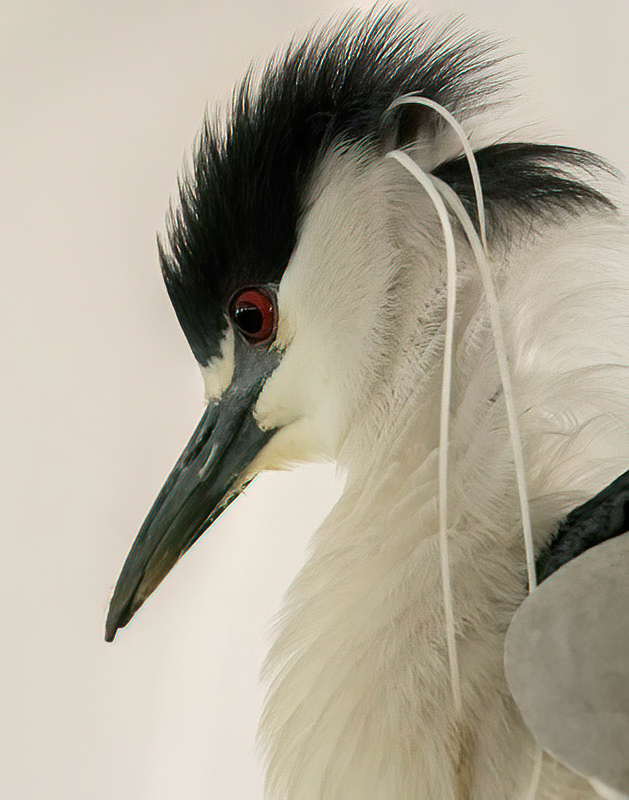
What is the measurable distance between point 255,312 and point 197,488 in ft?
0.50

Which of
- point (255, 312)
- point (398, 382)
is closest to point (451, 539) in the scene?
point (398, 382)

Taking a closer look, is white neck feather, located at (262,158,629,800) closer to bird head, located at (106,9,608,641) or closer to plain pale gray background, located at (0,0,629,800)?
bird head, located at (106,9,608,641)

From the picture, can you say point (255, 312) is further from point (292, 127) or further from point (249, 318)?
point (292, 127)

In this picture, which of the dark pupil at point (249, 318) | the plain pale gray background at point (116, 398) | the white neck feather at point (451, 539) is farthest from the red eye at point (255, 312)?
the plain pale gray background at point (116, 398)

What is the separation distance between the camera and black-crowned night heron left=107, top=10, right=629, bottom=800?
0.40 metres

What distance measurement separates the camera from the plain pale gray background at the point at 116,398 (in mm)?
896

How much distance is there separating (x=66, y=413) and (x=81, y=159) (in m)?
0.33

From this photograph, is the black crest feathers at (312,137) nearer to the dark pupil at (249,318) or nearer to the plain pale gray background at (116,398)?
the dark pupil at (249,318)

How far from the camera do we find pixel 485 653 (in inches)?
15.4

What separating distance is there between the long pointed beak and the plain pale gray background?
0.37 m

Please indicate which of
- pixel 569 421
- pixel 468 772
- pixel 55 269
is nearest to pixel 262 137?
pixel 569 421

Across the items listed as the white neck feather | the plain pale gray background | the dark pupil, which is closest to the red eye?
the dark pupil

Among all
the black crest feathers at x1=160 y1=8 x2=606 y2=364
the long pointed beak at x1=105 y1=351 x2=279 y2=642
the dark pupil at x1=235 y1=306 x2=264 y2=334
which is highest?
the black crest feathers at x1=160 y1=8 x2=606 y2=364

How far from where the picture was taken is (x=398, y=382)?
481mm
